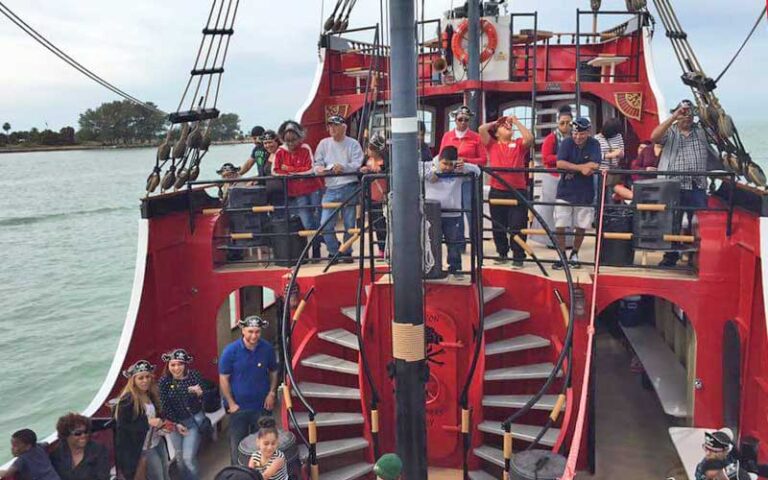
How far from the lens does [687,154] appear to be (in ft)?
21.4

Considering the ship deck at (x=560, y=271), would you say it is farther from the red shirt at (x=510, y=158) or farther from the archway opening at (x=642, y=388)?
the red shirt at (x=510, y=158)

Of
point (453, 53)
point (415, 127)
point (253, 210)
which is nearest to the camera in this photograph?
point (415, 127)

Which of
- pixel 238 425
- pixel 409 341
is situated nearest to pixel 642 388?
pixel 409 341

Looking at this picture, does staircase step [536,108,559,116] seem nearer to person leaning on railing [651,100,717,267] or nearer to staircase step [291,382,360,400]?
person leaning on railing [651,100,717,267]

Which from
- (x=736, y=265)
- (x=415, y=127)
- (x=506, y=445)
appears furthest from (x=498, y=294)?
(x=415, y=127)

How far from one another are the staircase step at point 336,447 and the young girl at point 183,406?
94 centimetres

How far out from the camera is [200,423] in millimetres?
5941

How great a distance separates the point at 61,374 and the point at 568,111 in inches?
513

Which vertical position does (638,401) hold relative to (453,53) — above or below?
below

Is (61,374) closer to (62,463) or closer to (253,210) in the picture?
(253,210)

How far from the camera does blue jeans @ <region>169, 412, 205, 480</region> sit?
229 inches

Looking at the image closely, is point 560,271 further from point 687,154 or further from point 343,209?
point 343,209

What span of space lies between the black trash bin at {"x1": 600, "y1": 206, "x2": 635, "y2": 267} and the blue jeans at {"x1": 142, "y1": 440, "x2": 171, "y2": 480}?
4.35m

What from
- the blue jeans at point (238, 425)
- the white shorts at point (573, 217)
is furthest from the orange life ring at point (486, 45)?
the blue jeans at point (238, 425)
